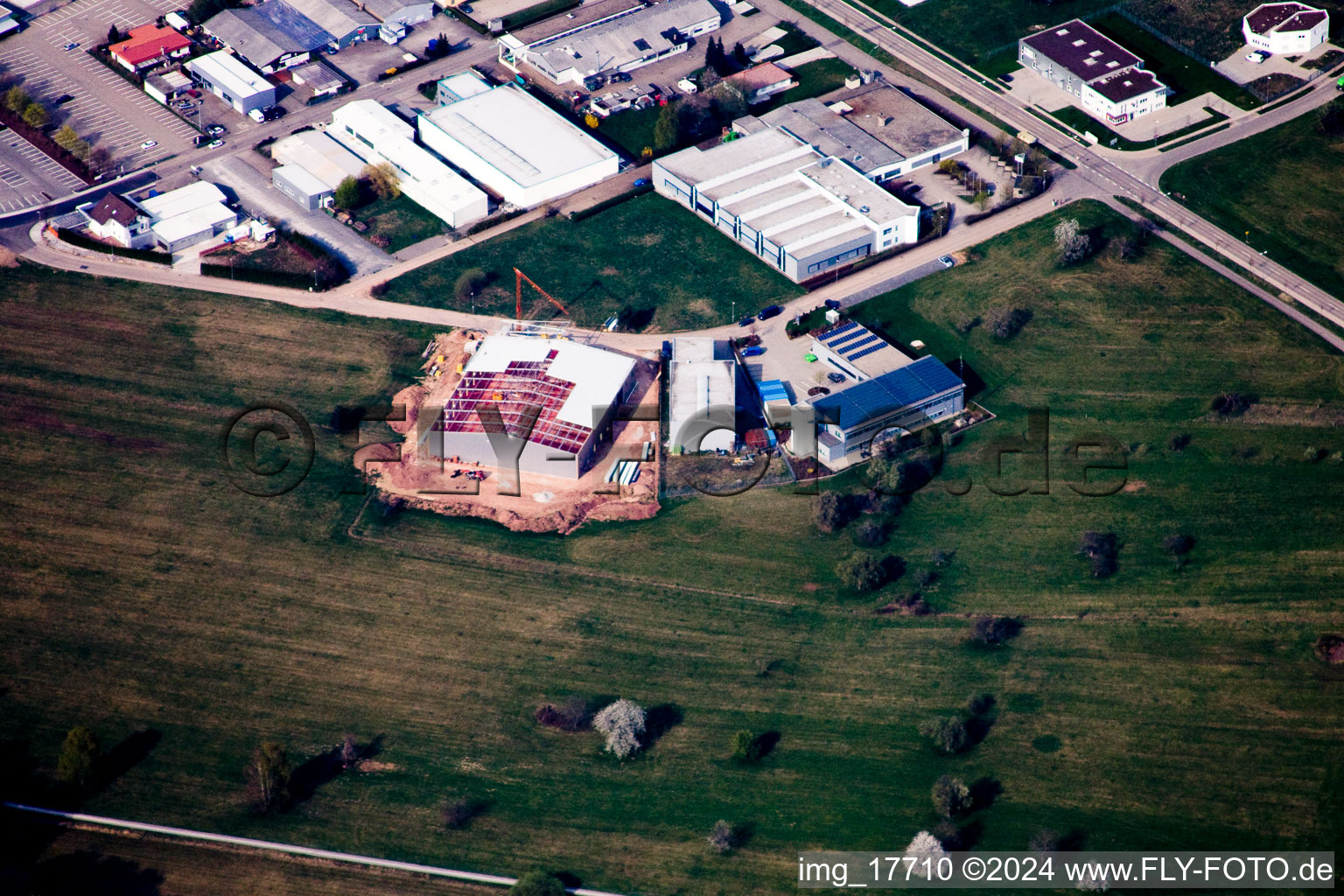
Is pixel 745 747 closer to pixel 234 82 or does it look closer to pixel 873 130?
pixel 873 130

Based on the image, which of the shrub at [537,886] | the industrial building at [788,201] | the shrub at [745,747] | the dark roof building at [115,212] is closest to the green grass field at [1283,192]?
the industrial building at [788,201]

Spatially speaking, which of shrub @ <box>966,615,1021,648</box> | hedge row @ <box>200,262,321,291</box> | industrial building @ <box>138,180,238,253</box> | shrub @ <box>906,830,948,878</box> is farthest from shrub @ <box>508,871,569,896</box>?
industrial building @ <box>138,180,238,253</box>

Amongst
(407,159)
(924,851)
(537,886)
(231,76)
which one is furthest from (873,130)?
(537,886)

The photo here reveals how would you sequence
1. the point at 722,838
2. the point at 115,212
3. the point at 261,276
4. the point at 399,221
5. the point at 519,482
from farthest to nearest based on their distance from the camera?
the point at 399,221 → the point at 115,212 → the point at 261,276 → the point at 519,482 → the point at 722,838

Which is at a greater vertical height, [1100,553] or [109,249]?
[109,249]

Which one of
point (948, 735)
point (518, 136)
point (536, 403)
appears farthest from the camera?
point (518, 136)

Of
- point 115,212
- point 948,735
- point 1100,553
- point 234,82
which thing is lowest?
point 948,735

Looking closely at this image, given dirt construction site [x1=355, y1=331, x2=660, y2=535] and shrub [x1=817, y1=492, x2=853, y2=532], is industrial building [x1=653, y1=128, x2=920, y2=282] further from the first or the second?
shrub [x1=817, y1=492, x2=853, y2=532]
